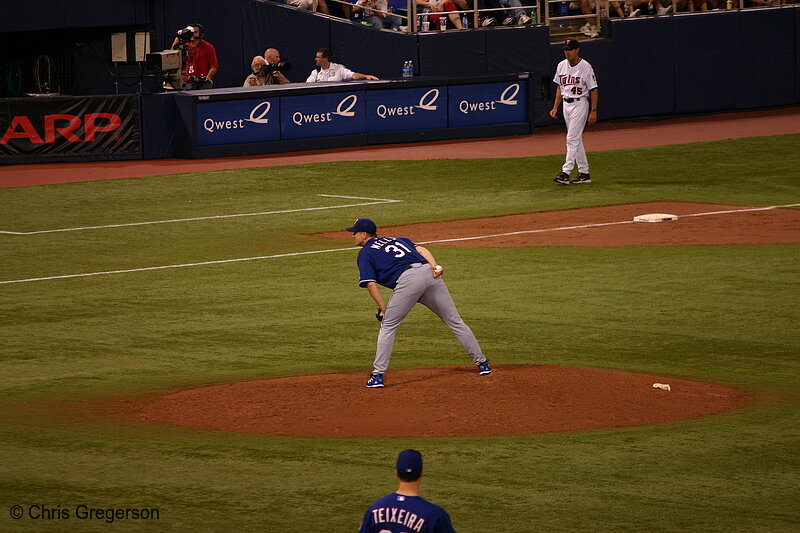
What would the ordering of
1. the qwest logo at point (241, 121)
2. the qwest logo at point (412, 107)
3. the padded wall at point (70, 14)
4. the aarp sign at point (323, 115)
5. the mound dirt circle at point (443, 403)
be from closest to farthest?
the mound dirt circle at point (443, 403) < the qwest logo at point (241, 121) < the aarp sign at point (323, 115) < the qwest logo at point (412, 107) < the padded wall at point (70, 14)

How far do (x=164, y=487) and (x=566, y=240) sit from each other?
10985 mm

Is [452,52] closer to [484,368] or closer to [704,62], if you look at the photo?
[704,62]

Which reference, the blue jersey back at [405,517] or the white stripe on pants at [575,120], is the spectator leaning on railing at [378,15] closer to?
the white stripe on pants at [575,120]

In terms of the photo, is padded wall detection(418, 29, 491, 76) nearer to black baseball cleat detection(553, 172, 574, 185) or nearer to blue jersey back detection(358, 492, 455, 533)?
black baseball cleat detection(553, 172, 574, 185)

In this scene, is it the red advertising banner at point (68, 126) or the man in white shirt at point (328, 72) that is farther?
the man in white shirt at point (328, 72)

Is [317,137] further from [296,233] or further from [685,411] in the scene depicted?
[685,411]

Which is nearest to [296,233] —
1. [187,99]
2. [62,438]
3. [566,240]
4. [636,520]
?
[566,240]

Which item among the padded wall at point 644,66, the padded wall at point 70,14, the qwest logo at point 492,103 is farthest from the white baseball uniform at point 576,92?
the padded wall at point 70,14

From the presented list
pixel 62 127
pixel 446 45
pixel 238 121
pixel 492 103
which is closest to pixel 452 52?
pixel 446 45

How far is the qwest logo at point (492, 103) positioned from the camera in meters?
29.5

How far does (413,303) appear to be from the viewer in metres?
10.7

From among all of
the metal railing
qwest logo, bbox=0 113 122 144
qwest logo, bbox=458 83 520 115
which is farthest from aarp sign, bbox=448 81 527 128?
qwest logo, bbox=0 113 122 144

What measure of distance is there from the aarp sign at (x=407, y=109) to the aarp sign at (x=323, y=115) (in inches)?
11.9

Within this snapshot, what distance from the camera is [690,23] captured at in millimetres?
32750
